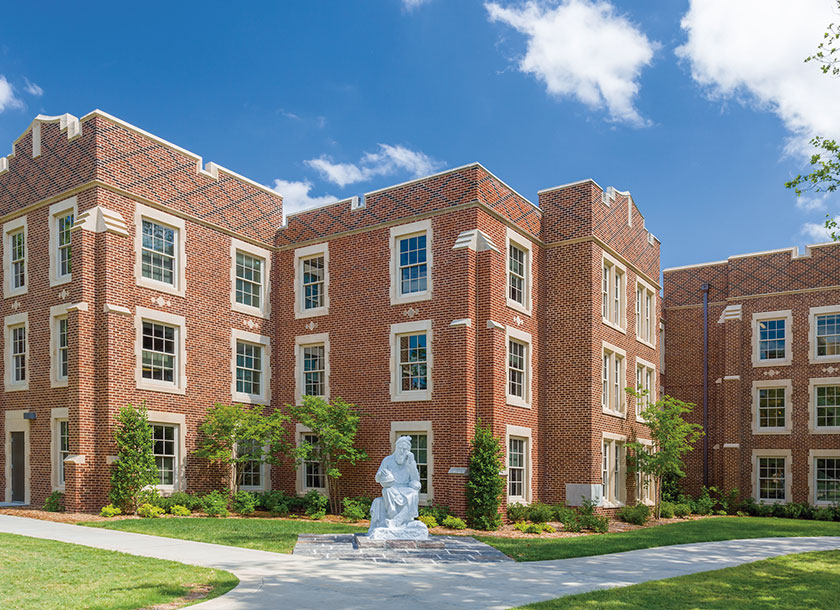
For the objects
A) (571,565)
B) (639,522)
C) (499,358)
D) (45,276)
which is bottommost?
(639,522)

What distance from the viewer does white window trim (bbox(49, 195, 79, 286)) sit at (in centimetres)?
1884

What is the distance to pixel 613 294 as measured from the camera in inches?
921

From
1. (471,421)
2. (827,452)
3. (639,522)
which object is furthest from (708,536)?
(827,452)

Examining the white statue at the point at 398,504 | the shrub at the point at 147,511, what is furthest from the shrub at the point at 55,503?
the white statue at the point at 398,504

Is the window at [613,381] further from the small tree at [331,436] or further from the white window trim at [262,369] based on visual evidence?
the white window trim at [262,369]

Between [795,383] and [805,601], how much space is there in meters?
20.0

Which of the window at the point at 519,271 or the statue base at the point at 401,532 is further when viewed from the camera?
the window at the point at 519,271

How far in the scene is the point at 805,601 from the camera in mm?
9406

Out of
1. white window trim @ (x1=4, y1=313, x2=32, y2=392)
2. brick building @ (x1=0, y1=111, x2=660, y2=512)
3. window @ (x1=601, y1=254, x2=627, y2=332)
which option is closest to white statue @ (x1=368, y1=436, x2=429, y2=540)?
brick building @ (x1=0, y1=111, x2=660, y2=512)

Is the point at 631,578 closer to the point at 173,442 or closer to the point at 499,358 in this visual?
the point at 499,358

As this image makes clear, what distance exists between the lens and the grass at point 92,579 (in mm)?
7887

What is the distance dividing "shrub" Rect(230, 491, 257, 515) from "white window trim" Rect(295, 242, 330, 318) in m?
5.70

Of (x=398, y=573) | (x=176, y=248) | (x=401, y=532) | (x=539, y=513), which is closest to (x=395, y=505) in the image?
(x=401, y=532)

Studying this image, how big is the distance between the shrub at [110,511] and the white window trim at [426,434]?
694 centimetres
